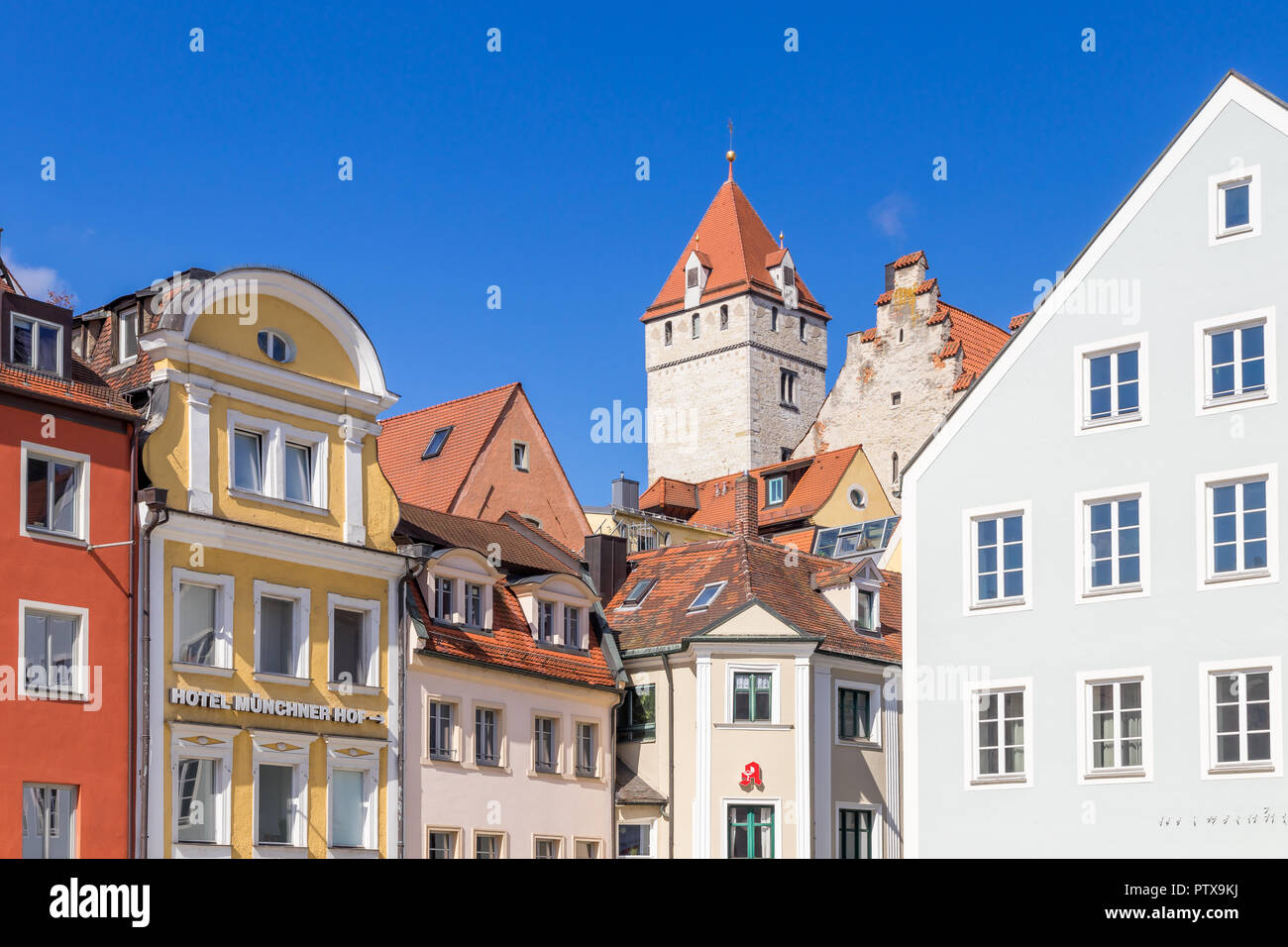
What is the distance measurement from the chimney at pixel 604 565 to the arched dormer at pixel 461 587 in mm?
8228

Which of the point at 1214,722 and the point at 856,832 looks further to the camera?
the point at 856,832

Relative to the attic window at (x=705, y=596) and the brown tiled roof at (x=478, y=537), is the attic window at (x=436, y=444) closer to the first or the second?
the brown tiled roof at (x=478, y=537)

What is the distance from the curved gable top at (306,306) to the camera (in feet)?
127

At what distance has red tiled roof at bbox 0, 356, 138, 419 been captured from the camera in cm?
3425

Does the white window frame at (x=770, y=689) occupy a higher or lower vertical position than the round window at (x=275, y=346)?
lower

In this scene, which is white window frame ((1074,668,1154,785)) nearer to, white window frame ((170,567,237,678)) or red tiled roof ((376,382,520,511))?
white window frame ((170,567,237,678))

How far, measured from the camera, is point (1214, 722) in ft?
108

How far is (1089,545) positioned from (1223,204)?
7.35 m

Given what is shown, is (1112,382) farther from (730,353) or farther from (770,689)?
(730,353)

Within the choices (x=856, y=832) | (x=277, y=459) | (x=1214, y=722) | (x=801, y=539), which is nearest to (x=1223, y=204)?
(x=1214, y=722)

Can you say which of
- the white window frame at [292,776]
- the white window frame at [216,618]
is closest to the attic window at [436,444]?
the white window frame at [292,776]

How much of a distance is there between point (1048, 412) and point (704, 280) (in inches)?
3940
